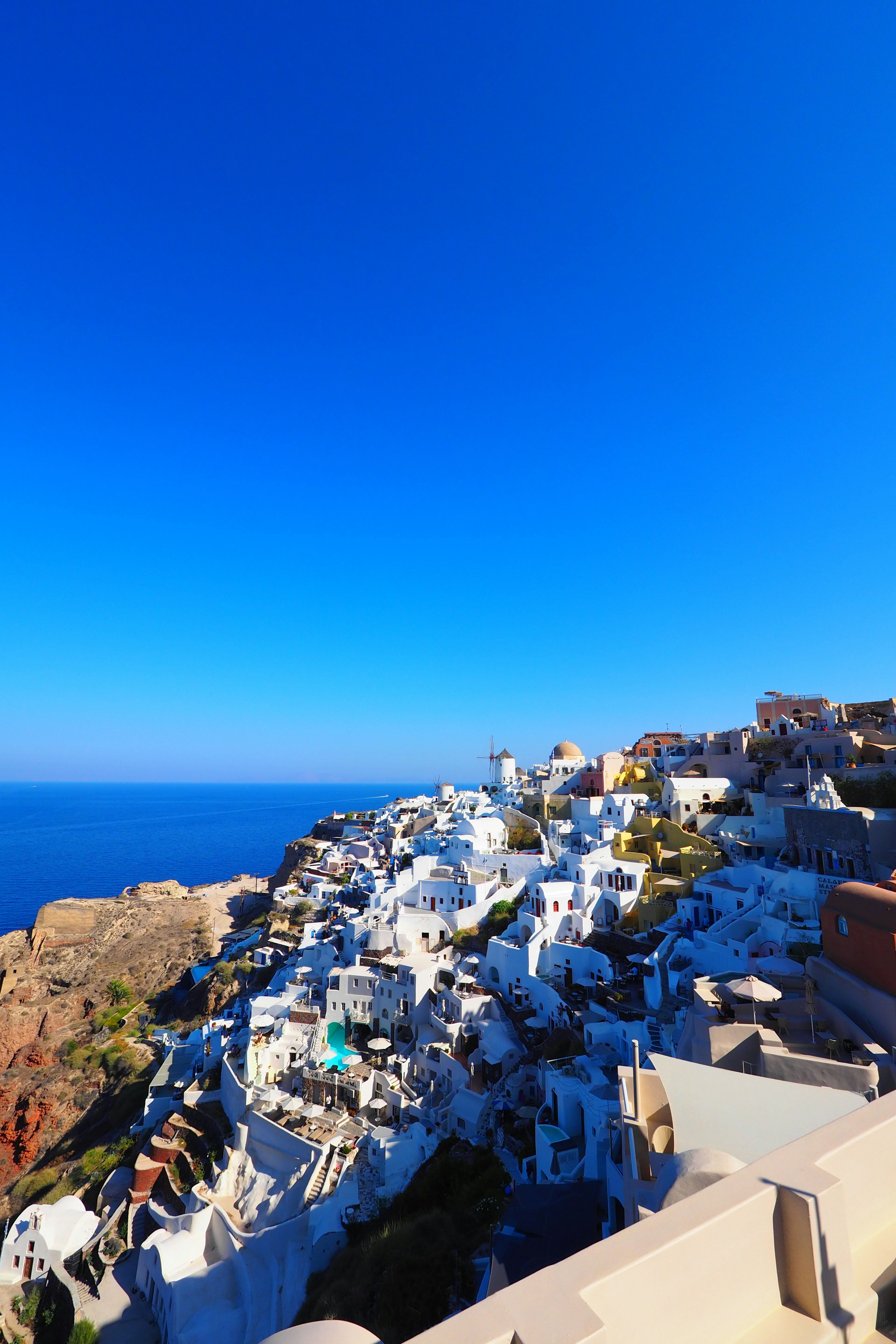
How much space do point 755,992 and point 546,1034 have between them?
10403 mm

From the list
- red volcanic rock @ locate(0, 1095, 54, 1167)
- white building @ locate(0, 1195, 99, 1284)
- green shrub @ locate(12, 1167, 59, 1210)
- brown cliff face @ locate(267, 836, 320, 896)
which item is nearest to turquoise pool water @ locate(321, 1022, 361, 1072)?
white building @ locate(0, 1195, 99, 1284)

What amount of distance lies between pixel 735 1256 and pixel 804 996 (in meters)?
12.5

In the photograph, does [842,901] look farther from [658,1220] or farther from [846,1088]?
[658,1220]

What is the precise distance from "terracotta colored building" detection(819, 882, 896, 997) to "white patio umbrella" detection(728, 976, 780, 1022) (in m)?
1.32

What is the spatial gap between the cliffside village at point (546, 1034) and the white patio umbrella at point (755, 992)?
2.3 inches

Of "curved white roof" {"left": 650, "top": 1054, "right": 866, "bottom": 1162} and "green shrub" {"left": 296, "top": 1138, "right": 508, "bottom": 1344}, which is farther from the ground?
"curved white roof" {"left": 650, "top": 1054, "right": 866, "bottom": 1162}

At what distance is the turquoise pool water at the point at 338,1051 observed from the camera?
21.8 metres

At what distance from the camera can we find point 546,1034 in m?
20.8

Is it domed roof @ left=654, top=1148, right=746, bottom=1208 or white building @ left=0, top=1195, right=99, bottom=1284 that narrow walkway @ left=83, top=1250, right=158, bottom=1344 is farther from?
domed roof @ left=654, top=1148, right=746, bottom=1208

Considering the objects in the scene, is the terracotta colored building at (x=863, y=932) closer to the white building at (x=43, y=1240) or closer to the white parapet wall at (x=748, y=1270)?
the white parapet wall at (x=748, y=1270)

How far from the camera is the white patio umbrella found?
1245 centimetres

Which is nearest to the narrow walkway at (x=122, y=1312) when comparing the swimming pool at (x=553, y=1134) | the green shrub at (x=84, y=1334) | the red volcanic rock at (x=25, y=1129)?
the green shrub at (x=84, y=1334)

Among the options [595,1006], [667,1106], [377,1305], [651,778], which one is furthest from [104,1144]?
[651,778]

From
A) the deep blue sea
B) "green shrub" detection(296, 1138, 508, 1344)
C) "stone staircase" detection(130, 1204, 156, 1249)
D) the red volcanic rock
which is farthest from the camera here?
the deep blue sea
